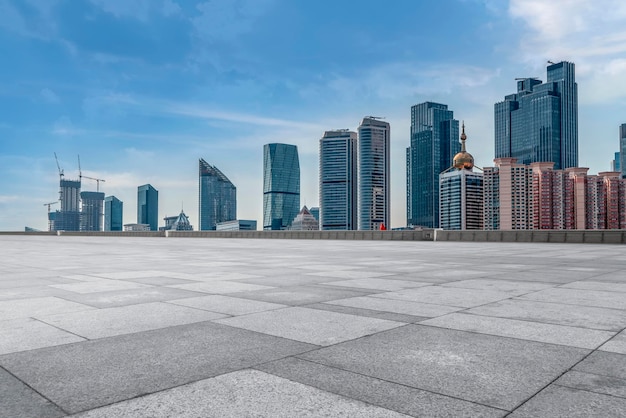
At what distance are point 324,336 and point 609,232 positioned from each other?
A: 31826mm

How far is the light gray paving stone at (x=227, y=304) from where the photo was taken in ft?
22.5

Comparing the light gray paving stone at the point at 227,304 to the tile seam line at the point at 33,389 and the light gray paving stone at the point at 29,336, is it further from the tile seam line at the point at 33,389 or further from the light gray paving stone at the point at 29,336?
the tile seam line at the point at 33,389

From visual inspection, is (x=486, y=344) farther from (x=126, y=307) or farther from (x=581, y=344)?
(x=126, y=307)

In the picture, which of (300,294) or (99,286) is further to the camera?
(99,286)

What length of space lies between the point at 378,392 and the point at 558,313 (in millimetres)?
4177

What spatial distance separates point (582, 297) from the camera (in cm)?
804

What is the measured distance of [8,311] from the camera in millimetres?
6840

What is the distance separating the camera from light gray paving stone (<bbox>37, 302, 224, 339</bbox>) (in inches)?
221

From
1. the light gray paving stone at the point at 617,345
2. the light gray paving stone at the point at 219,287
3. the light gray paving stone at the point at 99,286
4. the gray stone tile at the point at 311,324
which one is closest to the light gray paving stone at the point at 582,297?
the light gray paving stone at the point at 617,345

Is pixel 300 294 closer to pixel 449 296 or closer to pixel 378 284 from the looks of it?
pixel 378 284

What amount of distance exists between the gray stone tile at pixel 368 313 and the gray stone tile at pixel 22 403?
13.0 feet

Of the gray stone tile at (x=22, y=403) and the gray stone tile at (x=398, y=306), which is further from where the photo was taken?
the gray stone tile at (x=398, y=306)

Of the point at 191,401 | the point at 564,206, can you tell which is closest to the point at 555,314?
the point at 191,401

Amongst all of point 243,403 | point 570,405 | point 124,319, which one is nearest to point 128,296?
point 124,319
